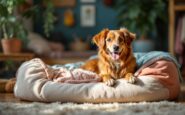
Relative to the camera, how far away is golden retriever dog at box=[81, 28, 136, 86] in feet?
8.25

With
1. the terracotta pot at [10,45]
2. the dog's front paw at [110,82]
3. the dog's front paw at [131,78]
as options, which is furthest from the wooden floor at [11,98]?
the terracotta pot at [10,45]

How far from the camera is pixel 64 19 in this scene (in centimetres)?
525

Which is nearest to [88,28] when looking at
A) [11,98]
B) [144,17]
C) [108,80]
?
[144,17]

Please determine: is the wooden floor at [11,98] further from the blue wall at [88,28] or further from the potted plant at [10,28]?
the blue wall at [88,28]

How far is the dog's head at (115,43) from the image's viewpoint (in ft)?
8.21

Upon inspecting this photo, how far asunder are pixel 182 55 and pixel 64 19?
194cm

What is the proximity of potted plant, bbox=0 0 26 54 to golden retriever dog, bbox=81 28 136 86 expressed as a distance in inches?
49.4

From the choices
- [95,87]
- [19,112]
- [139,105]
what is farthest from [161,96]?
[19,112]

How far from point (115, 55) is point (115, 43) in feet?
0.32

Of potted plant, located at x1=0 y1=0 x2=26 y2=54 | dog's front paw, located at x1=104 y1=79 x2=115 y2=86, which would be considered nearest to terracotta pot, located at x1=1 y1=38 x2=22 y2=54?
potted plant, located at x1=0 y1=0 x2=26 y2=54

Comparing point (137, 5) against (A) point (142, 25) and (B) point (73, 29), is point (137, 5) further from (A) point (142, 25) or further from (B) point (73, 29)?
(B) point (73, 29)

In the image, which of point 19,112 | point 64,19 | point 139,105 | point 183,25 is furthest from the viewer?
point 64,19

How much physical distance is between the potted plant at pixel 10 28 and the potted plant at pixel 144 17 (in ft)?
5.28

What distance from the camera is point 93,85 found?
2389 millimetres
